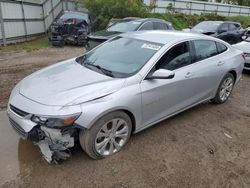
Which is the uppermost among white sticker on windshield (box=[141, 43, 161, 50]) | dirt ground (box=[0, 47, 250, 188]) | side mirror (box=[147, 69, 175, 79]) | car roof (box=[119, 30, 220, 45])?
car roof (box=[119, 30, 220, 45])

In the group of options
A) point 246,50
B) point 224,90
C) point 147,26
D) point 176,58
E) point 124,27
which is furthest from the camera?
point 147,26

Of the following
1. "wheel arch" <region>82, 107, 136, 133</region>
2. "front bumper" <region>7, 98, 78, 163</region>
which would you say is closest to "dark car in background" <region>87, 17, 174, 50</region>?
"wheel arch" <region>82, 107, 136, 133</region>

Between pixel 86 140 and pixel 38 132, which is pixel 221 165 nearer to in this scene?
pixel 86 140

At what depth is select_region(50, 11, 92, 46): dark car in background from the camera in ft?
40.3

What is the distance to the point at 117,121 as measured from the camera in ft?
10.6

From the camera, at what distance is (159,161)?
3.31 metres

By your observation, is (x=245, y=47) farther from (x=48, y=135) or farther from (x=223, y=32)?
(x=48, y=135)

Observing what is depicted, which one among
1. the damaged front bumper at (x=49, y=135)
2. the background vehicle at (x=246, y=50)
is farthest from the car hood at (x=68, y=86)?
the background vehicle at (x=246, y=50)

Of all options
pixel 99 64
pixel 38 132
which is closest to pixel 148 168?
pixel 38 132

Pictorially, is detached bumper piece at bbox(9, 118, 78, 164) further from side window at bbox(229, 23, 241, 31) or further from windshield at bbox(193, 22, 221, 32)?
side window at bbox(229, 23, 241, 31)

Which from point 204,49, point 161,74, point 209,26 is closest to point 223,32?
point 209,26

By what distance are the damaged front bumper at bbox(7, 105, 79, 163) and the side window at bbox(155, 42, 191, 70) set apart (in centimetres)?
159

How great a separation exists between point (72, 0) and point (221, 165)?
66.3 feet

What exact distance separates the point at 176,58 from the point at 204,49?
3.01 ft
